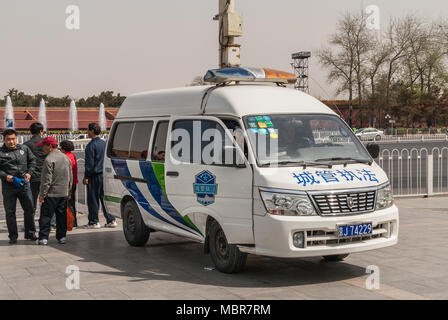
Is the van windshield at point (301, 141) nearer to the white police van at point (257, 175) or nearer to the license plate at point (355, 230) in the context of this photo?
the white police van at point (257, 175)

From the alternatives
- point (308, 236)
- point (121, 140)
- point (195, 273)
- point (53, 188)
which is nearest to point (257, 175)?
point (308, 236)

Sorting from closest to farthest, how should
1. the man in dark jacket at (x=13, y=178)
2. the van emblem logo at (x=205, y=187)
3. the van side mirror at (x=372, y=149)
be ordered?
the van emblem logo at (x=205, y=187), the van side mirror at (x=372, y=149), the man in dark jacket at (x=13, y=178)

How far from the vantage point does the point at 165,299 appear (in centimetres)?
595

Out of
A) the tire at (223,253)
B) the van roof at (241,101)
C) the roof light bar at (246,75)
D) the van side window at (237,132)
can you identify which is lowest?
the tire at (223,253)

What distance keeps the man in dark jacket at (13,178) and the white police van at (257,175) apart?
1940 mm

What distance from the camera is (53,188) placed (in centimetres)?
913

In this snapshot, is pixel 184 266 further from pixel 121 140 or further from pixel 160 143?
pixel 121 140

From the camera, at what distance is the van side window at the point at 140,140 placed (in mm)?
8602

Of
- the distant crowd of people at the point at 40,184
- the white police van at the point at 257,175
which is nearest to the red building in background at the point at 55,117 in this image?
the distant crowd of people at the point at 40,184

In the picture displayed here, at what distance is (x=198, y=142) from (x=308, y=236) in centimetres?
195

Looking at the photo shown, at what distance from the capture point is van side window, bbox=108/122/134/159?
30.2 ft

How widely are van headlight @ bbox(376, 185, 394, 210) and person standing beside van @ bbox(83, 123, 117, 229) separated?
530 cm
